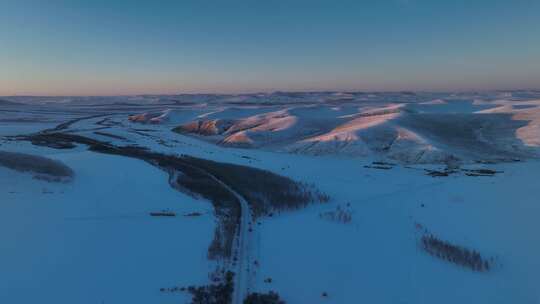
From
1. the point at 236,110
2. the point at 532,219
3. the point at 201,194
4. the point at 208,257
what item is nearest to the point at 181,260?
the point at 208,257

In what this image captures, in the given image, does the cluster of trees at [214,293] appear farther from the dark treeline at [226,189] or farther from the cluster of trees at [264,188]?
the cluster of trees at [264,188]

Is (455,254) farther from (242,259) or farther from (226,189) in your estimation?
(226,189)

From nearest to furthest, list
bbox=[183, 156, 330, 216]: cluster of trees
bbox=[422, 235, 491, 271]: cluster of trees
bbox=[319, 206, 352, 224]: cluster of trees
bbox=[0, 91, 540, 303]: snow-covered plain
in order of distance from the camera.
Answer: bbox=[0, 91, 540, 303]: snow-covered plain, bbox=[422, 235, 491, 271]: cluster of trees, bbox=[319, 206, 352, 224]: cluster of trees, bbox=[183, 156, 330, 216]: cluster of trees

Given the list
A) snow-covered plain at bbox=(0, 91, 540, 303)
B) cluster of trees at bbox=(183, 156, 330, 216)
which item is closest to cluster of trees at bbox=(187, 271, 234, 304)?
snow-covered plain at bbox=(0, 91, 540, 303)

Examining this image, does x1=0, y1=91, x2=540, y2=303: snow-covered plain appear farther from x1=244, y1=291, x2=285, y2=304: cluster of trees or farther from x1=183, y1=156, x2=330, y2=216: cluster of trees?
x1=183, y1=156, x2=330, y2=216: cluster of trees

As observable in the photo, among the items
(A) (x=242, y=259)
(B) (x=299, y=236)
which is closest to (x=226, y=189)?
(B) (x=299, y=236)

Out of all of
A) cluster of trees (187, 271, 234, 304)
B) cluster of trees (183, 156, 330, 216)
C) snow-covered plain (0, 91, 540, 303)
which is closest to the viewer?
cluster of trees (187, 271, 234, 304)

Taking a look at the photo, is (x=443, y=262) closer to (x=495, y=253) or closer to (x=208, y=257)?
(x=495, y=253)
